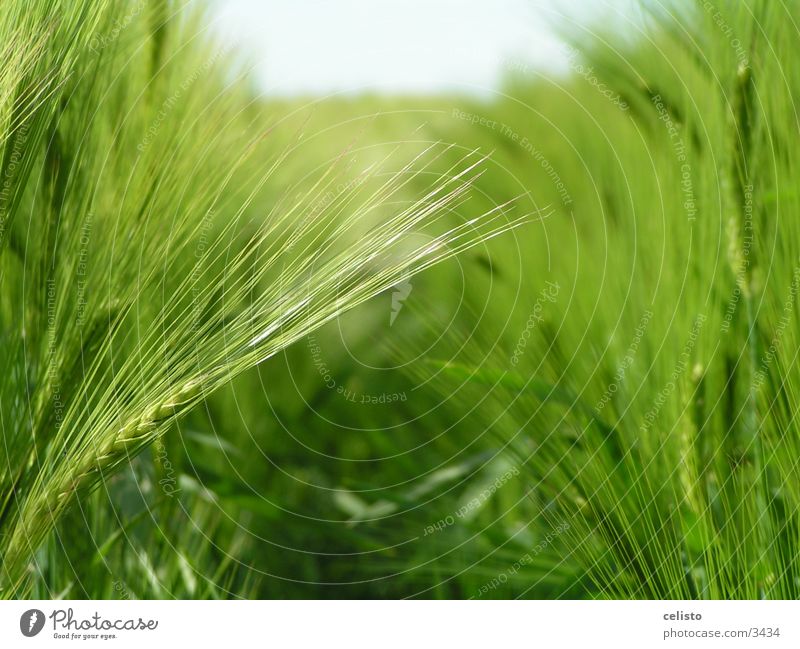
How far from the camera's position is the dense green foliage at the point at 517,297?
14.6 inches

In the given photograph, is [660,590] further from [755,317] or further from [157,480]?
[157,480]

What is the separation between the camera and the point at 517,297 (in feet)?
1.68

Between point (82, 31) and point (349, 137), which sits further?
point (349, 137)

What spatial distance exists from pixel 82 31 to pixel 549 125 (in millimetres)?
318

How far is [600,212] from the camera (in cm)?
47

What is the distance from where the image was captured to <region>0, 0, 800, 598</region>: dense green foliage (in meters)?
0.37
